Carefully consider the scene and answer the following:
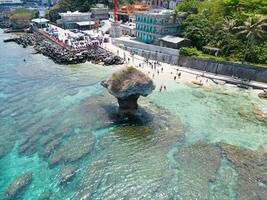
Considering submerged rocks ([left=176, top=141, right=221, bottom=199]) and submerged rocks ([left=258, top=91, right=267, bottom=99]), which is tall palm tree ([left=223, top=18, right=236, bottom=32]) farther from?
submerged rocks ([left=176, top=141, right=221, bottom=199])

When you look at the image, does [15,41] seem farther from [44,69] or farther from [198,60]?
[198,60]

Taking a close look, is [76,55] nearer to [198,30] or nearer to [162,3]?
[198,30]

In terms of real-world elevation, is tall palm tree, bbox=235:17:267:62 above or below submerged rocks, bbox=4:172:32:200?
above

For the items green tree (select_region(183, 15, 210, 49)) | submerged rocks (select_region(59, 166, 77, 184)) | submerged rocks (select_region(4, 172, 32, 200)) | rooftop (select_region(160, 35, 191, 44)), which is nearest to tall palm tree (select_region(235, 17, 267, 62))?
green tree (select_region(183, 15, 210, 49))

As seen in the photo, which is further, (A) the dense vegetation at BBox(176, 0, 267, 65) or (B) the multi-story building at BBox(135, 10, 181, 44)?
(B) the multi-story building at BBox(135, 10, 181, 44)

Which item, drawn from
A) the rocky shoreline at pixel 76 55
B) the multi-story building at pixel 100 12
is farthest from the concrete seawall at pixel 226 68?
the multi-story building at pixel 100 12

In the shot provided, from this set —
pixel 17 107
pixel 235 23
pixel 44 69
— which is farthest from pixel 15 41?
pixel 235 23
